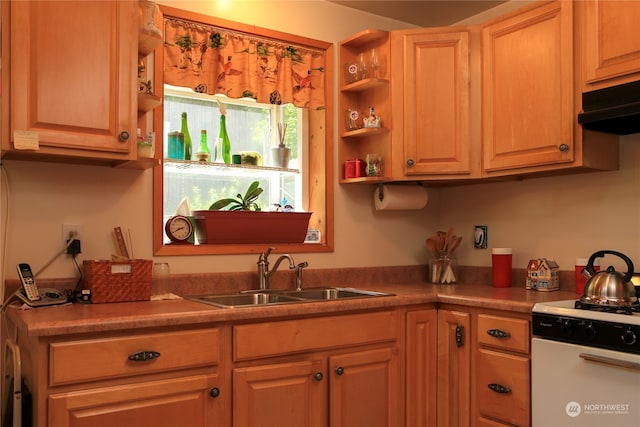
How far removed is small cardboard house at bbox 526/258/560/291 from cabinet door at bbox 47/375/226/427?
5.33 feet

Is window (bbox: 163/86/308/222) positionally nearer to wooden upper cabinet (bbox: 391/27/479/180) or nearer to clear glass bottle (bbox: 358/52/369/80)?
clear glass bottle (bbox: 358/52/369/80)

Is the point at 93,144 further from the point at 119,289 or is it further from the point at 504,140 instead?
the point at 504,140

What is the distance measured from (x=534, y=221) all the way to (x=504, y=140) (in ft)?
1.75

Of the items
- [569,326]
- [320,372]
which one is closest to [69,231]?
[320,372]

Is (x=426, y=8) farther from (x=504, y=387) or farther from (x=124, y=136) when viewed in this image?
(x=504, y=387)

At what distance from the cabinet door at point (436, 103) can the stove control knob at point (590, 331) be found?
112 cm

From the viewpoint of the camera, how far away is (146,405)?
1.94 meters

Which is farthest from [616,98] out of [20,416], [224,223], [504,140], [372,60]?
[20,416]

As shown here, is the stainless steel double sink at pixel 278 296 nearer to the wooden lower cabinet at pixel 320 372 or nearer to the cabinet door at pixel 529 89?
the wooden lower cabinet at pixel 320 372

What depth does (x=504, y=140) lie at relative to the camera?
278 centimetres

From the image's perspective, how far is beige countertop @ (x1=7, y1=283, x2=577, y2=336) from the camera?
1851 mm

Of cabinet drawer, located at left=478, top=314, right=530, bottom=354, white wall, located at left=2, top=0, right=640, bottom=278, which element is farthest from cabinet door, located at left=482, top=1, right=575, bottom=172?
cabinet drawer, located at left=478, top=314, right=530, bottom=354

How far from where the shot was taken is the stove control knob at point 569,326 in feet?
6.81

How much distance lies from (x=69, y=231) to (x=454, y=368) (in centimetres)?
179
